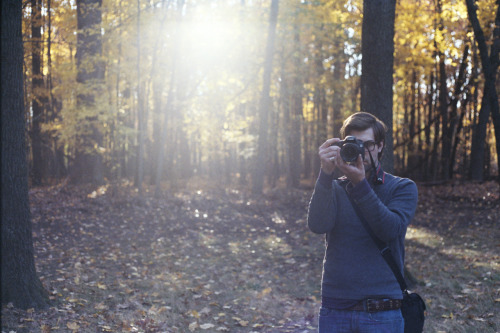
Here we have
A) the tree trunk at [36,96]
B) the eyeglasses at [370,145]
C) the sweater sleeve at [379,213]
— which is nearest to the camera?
the sweater sleeve at [379,213]

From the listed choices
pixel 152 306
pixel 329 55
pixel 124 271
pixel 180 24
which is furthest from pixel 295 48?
pixel 152 306

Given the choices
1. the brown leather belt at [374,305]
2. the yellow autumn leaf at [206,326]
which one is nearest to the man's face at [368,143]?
the brown leather belt at [374,305]

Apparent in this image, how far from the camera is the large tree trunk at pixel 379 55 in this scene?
289 inches

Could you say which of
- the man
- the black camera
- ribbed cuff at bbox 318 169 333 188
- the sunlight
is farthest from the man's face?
the sunlight

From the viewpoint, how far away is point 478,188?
62.6ft

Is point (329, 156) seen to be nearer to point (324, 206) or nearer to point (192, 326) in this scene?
point (324, 206)

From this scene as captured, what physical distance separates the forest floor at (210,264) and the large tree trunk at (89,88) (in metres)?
2.26

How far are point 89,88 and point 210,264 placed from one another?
10.6 m

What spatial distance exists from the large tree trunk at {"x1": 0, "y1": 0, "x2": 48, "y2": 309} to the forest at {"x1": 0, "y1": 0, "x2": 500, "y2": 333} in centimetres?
2

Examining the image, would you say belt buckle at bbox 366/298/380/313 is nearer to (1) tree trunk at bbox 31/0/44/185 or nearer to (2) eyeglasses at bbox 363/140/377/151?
(2) eyeglasses at bbox 363/140/377/151

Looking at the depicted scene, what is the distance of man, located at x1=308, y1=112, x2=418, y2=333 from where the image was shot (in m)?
2.37

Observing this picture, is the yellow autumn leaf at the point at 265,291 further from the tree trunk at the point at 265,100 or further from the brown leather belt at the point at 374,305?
the tree trunk at the point at 265,100

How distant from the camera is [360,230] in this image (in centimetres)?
250

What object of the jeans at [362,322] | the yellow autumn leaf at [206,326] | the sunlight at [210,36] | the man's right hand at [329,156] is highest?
the sunlight at [210,36]
